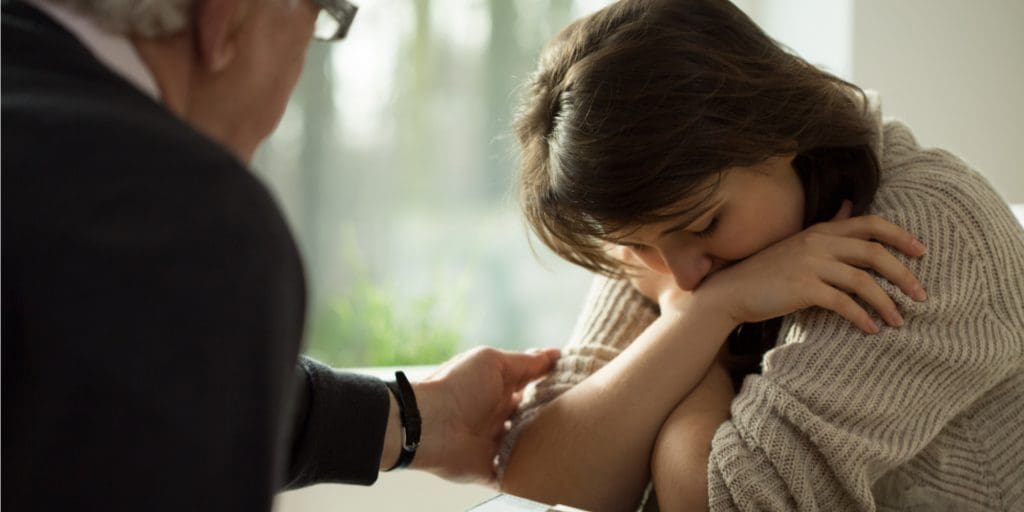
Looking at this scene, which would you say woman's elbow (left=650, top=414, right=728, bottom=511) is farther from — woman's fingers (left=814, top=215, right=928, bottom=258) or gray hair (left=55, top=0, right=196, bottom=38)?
gray hair (left=55, top=0, right=196, bottom=38)

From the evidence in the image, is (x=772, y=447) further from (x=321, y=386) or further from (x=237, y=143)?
(x=237, y=143)

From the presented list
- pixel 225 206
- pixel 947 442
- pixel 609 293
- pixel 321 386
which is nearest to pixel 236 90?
pixel 225 206

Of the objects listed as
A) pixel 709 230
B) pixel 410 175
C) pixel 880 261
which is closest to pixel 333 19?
pixel 709 230

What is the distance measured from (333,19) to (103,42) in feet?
0.74

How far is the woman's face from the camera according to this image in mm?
1193

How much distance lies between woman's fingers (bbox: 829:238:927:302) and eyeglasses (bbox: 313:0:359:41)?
594 millimetres

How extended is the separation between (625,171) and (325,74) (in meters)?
1.39

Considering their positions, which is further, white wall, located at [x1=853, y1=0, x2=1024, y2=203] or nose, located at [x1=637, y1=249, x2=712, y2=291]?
white wall, located at [x1=853, y1=0, x2=1024, y2=203]

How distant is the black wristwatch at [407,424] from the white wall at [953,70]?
1.28m

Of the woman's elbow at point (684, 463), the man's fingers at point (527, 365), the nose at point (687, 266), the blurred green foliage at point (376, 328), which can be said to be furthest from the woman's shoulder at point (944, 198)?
the blurred green foliage at point (376, 328)

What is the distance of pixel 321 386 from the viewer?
118 cm

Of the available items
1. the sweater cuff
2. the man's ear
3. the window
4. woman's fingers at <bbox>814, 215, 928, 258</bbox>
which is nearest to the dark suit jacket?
the man's ear

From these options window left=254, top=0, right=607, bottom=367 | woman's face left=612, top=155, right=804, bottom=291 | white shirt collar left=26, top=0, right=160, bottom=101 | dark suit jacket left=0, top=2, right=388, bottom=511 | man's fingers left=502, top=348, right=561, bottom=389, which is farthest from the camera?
window left=254, top=0, right=607, bottom=367

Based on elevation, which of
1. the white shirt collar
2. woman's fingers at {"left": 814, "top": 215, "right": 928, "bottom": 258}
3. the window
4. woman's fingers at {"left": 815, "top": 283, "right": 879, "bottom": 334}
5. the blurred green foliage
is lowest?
the blurred green foliage
